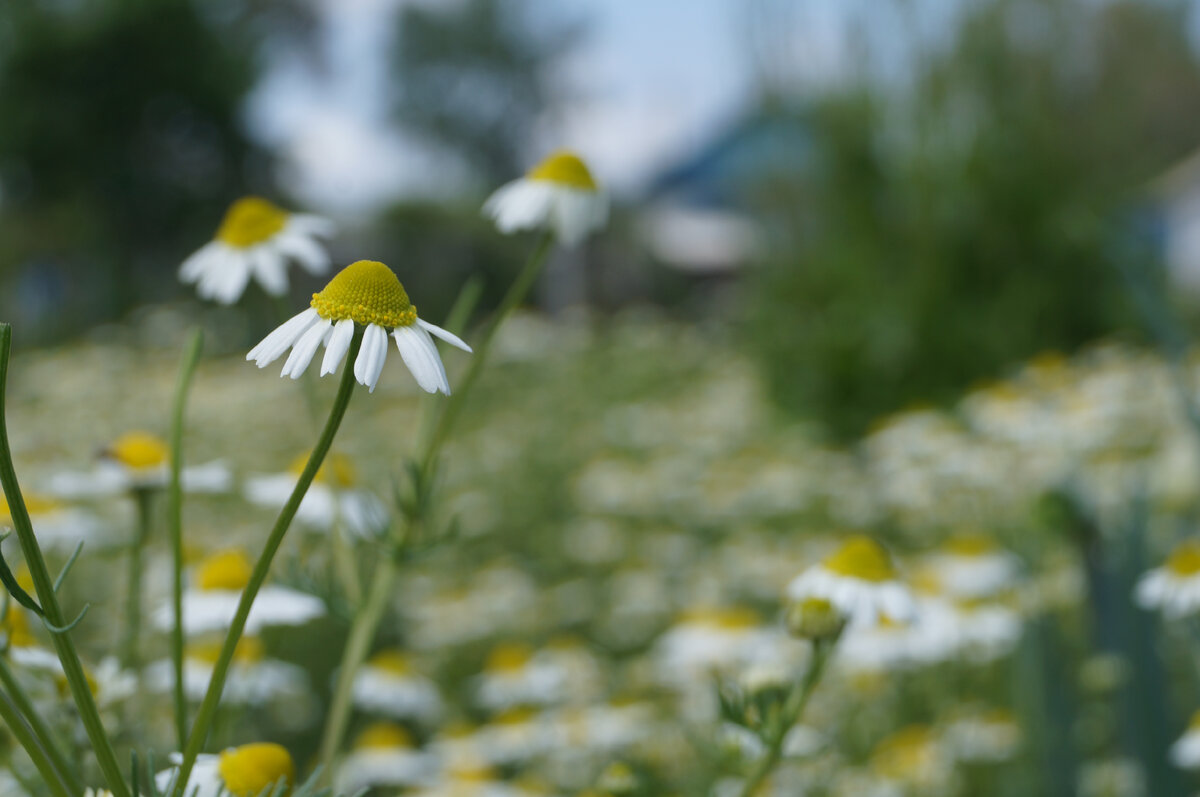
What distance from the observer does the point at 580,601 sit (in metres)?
2.82

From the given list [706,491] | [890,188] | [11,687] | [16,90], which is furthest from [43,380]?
[16,90]

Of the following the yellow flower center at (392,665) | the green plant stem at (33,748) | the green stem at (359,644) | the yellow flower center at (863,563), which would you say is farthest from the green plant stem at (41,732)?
the yellow flower center at (392,665)

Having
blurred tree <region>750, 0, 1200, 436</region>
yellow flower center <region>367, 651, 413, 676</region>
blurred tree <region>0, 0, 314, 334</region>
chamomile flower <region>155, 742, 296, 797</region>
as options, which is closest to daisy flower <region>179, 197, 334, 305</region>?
chamomile flower <region>155, 742, 296, 797</region>

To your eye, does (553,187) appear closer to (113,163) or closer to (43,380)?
(43,380)

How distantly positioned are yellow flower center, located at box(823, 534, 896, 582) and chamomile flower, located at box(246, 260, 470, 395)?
1.96 feet

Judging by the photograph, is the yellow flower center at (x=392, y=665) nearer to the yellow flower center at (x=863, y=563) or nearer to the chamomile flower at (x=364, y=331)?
the yellow flower center at (x=863, y=563)

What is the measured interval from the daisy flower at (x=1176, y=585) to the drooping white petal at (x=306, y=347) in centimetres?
87

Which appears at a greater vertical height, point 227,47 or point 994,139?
point 227,47

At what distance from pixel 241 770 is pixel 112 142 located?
13.7 metres

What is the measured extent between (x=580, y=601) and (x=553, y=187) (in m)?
2.05

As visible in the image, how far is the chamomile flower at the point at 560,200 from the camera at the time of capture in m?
0.87

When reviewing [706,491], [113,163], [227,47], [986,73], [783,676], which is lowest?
[783,676]

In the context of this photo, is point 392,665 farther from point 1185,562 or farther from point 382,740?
point 1185,562

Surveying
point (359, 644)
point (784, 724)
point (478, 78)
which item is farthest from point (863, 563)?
point (478, 78)
